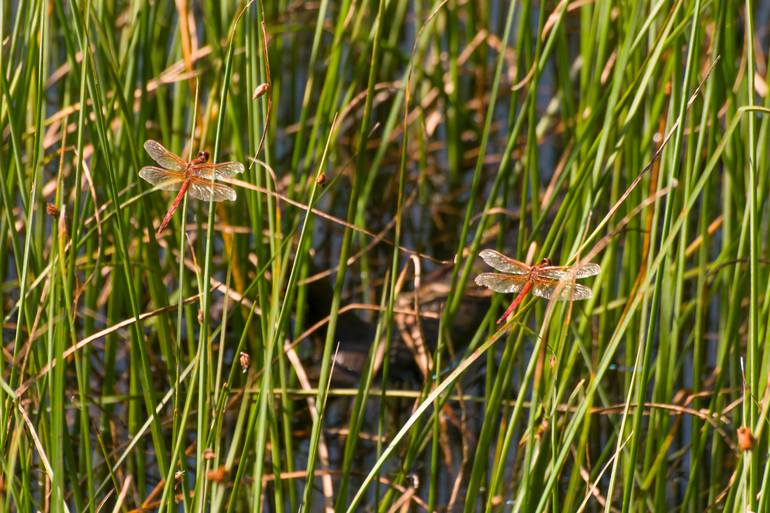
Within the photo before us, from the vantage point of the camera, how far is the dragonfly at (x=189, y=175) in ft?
3.85

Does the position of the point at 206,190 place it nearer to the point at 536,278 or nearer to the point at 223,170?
the point at 223,170

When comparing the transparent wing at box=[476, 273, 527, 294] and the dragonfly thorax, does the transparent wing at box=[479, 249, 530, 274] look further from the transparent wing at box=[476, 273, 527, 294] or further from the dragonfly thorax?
the dragonfly thorax

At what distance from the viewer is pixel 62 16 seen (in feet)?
5.02

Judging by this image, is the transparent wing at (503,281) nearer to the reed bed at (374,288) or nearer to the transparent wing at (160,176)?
the reed bed at (374,288)

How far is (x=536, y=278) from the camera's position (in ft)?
4.07

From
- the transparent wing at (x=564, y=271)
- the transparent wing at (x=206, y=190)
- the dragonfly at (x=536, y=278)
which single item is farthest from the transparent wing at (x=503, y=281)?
the transparent wing at (x=206, y=190)

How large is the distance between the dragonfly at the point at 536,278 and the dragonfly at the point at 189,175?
0.35 meters

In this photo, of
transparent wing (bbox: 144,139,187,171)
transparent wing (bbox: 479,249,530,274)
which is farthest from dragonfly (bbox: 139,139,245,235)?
transparent wing (bbox: 479,249,530,274)

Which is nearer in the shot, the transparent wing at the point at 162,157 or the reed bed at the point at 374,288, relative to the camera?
the reed bed at the point at 374,288

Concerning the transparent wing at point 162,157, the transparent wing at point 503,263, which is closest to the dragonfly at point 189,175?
the transparent wing at point 162,157

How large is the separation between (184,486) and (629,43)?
0.83 meters

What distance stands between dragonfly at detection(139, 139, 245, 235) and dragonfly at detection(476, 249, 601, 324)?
0.35m

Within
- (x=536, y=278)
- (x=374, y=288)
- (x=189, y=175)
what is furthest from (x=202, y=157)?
(x=374, y=288)

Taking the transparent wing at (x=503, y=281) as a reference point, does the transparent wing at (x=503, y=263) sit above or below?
above
